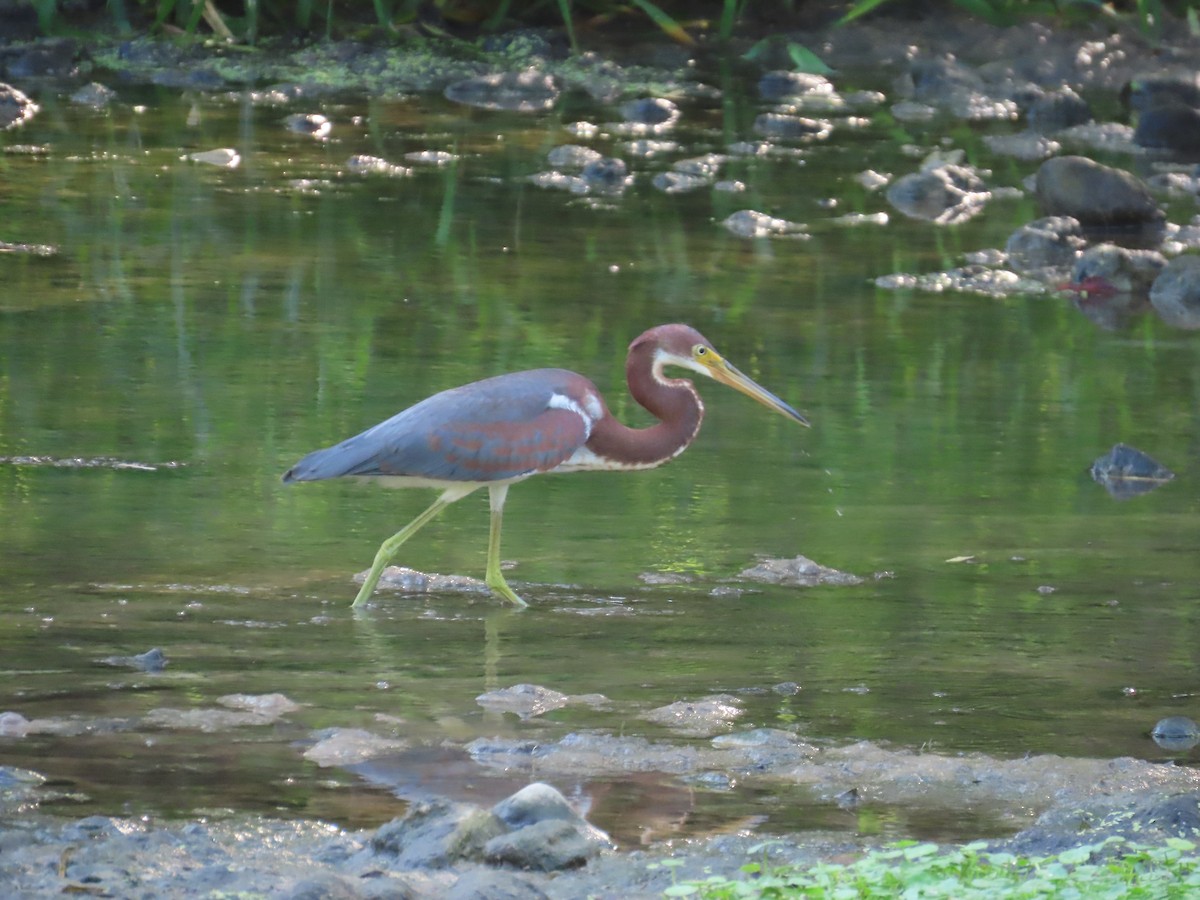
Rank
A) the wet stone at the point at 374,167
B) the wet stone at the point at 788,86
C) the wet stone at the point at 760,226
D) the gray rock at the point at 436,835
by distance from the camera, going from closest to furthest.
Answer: the gray rock at the point at 436,835 < the wet stone at the point at 760,226 < the wet stone at the point at 374,167 < the wet stone at the point at 788,86

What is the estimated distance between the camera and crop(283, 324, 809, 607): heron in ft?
20.9

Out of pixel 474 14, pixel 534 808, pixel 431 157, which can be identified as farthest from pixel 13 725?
pixel 474 14

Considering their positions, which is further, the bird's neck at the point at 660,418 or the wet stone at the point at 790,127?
Answer: the wet stone at the point at 790,127

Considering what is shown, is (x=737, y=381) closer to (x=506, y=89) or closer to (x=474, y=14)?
(x=506, y=89)

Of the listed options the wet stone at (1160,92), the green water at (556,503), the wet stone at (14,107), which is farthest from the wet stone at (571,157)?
the wet stone at (1160,92)

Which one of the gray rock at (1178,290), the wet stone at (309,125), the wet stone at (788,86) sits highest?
the wet stone at (788,86)

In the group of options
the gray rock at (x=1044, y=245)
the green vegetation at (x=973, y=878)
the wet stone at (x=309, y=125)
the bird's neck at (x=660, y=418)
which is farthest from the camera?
the wet stone at (x=309, y=125)

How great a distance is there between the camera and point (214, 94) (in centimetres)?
1783

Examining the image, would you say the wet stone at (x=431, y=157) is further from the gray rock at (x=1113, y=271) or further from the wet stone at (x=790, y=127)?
the gray rock at (x=1113, y=271)

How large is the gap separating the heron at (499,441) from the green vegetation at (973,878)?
2.41 m

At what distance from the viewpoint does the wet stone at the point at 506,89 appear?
18.3 meters

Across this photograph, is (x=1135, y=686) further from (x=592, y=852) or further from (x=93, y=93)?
(x=93, y=93)

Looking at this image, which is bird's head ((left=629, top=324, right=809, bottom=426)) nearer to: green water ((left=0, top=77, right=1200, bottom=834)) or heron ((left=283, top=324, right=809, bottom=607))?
heron ((left=283, top=324, right=809, bottom=607))

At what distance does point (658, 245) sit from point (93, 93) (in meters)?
6.65
